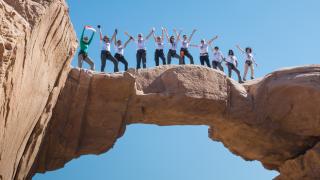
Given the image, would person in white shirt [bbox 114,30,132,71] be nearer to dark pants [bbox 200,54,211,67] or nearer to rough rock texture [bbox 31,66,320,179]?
rough rock texture [bbox 31,66,320,179]

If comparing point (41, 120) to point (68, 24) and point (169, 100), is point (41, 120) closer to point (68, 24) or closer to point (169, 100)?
point (68, 24)

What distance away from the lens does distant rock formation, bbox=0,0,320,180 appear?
11641 millimetres

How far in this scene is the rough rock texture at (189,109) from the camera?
11812 millimetres

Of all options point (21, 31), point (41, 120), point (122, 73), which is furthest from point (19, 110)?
point (122, 73)

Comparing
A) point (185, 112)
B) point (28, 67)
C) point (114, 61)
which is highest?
point (114, 61)

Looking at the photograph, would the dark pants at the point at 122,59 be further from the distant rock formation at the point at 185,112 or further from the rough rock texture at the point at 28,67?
the rough rock texture at the point at 28,67

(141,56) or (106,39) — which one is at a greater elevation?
(106,39)

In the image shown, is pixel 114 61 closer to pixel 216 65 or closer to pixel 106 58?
pixel 106 58

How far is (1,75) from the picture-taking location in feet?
17.4

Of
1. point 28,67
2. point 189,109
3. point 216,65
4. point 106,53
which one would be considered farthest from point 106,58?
point 28,67

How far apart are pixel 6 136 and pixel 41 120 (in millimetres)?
2860

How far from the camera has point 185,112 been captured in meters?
12.0

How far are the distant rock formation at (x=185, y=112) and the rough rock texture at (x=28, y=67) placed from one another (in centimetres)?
12

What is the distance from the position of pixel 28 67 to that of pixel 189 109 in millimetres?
6137
